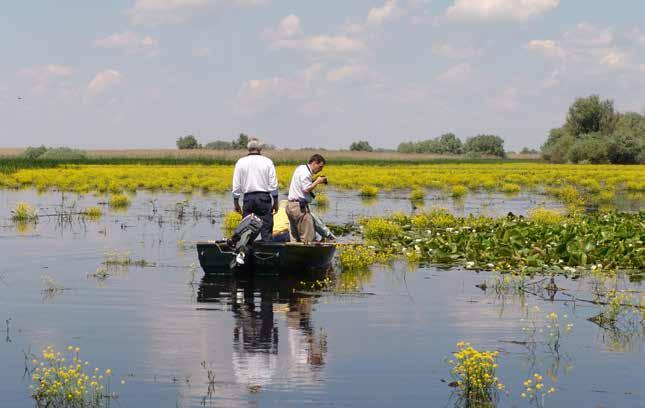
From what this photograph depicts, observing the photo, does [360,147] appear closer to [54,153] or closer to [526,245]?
[54,153]

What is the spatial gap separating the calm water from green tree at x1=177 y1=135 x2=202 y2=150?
129m

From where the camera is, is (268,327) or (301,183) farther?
(301,183)

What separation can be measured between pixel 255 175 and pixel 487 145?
152100mm

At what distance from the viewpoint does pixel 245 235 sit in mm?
14477

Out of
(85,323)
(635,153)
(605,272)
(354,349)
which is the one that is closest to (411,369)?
(354,349)

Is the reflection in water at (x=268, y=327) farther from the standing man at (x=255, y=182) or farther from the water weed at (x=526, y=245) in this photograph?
the water weed at (x=526, y=245)

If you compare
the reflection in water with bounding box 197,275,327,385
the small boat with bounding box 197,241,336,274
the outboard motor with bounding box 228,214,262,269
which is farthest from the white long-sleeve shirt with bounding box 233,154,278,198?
the reflection in water with bounding box 197,275,327,385

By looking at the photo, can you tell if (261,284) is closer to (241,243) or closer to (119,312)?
(241,243)

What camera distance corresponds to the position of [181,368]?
8914mm

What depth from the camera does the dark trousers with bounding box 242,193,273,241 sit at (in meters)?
14.5

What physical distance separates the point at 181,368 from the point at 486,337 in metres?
3.59

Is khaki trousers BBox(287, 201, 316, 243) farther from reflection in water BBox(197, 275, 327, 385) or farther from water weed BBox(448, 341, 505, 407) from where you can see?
water weed BBox(448, 341, 505, 407)

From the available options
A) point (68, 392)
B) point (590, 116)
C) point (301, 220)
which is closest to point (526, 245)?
point (301, 220)

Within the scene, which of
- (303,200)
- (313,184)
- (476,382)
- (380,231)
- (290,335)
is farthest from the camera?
(380,231)
